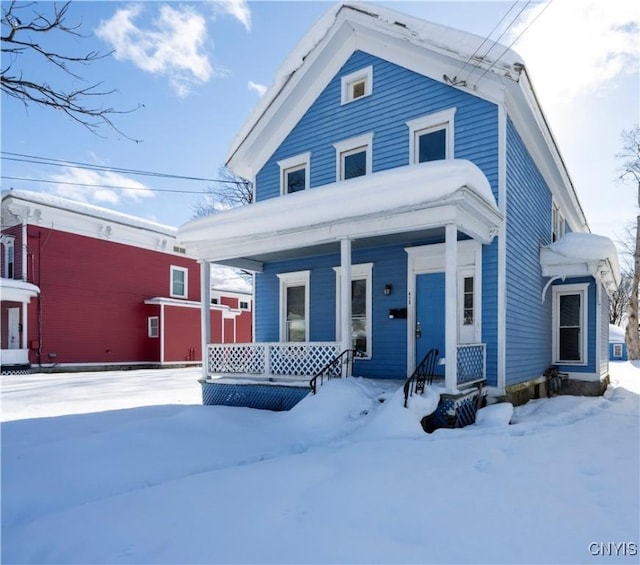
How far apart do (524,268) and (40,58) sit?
30.2ft

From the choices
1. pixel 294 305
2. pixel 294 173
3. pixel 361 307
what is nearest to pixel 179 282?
pixel 294 173

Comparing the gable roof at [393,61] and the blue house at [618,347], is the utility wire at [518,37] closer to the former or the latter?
the gable roof at [393,61]

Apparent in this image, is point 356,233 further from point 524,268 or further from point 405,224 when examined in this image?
point 524,268

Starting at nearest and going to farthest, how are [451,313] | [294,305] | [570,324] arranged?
[451,313] < [294,305] < [570,324]

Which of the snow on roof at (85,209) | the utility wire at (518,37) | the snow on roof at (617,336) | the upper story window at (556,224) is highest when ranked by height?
the utility wire at (518,37)

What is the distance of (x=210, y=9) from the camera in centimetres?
920

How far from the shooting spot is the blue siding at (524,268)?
8445mm

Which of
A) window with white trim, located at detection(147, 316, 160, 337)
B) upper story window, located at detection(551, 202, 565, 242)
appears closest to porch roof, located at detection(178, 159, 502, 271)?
upper story window, located at detection(551, 202, 565, 242)

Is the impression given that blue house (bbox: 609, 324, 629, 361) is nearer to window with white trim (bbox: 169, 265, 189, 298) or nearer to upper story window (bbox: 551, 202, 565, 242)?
upper story window (bbox: 551, 202, 565, 242)

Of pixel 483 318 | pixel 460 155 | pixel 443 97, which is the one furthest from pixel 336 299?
pixel 443 97

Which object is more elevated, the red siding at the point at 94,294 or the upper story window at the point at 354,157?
the upper story window at the point at 354,157

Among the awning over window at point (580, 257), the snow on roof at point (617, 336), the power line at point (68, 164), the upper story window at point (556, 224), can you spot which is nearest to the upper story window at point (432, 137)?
the awning over window at point (580, 257)

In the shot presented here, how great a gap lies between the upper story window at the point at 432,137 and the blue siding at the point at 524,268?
1132 mm

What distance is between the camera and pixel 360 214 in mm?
7328
